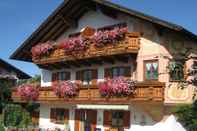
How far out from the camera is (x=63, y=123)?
31.5m

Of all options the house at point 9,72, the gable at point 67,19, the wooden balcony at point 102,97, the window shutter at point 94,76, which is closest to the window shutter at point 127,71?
the wooden balcony at point 102,97

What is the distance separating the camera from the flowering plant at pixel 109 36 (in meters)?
25.4

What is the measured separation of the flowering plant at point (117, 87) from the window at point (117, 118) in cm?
201

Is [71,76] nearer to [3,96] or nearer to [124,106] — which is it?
[124,106]

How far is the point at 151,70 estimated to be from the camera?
2508 cm

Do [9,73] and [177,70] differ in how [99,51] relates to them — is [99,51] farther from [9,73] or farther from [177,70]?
[9,73]

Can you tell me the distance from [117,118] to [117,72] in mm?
2768

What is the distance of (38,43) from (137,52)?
434 inches

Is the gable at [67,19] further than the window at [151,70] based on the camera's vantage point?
Yes

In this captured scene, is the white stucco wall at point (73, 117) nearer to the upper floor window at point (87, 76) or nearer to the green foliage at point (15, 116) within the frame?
the green foliage at point (15, 116)

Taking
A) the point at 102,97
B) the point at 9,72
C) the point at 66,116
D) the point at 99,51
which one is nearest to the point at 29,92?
the point at 66,116

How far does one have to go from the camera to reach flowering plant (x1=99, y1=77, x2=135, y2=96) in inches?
958

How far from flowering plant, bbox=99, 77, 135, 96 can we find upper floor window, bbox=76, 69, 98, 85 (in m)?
3.48

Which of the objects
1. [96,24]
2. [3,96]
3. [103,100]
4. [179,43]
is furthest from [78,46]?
[3,96]
